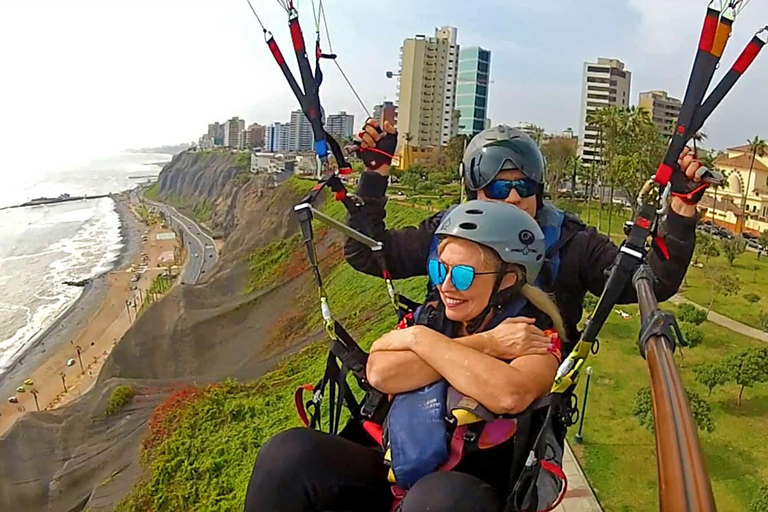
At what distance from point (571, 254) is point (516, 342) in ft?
1.94

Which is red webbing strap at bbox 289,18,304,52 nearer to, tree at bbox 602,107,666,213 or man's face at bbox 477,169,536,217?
man's face at bbox 477,169,536,217

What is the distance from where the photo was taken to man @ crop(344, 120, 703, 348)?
6.41 feet

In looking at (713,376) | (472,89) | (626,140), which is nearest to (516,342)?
(713,376)

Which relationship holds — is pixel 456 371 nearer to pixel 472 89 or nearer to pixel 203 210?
pixel 472 89

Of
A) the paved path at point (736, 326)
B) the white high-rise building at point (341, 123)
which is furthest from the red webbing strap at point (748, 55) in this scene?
the white high-rise building at point (341, 123)

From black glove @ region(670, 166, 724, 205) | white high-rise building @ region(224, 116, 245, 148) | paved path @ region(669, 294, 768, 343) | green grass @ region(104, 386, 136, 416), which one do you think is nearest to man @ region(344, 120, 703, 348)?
black glove @ region(670, 166, 724, 205)

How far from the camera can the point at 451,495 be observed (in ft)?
4.99

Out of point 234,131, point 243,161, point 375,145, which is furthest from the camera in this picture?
point 234,131

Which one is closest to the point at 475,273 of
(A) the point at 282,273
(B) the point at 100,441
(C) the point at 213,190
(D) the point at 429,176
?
(B) the point at 100,441

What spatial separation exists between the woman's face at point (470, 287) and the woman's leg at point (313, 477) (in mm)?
490

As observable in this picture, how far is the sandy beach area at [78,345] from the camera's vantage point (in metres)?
25.6

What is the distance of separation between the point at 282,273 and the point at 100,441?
614 inches

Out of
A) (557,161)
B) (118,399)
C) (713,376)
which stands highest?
(557,161)

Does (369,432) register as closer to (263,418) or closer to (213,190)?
(263,418)
